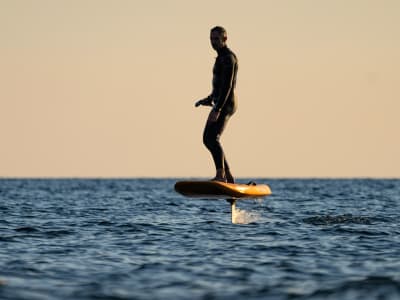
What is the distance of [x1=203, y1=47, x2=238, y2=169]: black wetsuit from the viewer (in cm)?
1725

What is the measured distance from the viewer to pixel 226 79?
17.3m

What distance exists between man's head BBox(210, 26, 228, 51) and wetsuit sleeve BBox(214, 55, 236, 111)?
281 millimetres

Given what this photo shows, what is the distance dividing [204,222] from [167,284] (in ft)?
50.0

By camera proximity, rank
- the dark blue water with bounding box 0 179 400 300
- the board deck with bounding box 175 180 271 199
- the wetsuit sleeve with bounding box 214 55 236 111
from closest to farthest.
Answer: the dark blue water with bounding box 0 179 400 300 → the wetsuit sleeve with bounding box 214 55 236 111 → the board deck with bounding box 175 180 271 199

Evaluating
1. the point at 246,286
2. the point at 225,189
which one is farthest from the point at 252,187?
the point at 246,286

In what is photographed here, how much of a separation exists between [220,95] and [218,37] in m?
1.10

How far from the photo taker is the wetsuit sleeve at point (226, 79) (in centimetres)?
1723

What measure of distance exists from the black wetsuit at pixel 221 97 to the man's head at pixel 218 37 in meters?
0.12

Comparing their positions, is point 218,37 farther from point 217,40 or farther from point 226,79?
point 226,79

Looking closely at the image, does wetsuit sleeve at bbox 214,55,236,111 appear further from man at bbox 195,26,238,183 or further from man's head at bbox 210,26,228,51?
man's head at bbox 210,26,228,51

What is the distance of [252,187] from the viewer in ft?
61.2

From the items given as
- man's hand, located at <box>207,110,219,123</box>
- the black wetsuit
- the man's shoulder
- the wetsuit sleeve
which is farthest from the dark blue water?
the man's shoulder

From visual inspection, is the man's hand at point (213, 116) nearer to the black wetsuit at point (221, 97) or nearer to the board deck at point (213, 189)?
the black wetsuit at point (221, 97)

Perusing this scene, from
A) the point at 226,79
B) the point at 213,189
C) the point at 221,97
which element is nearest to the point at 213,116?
the point at 221,97
